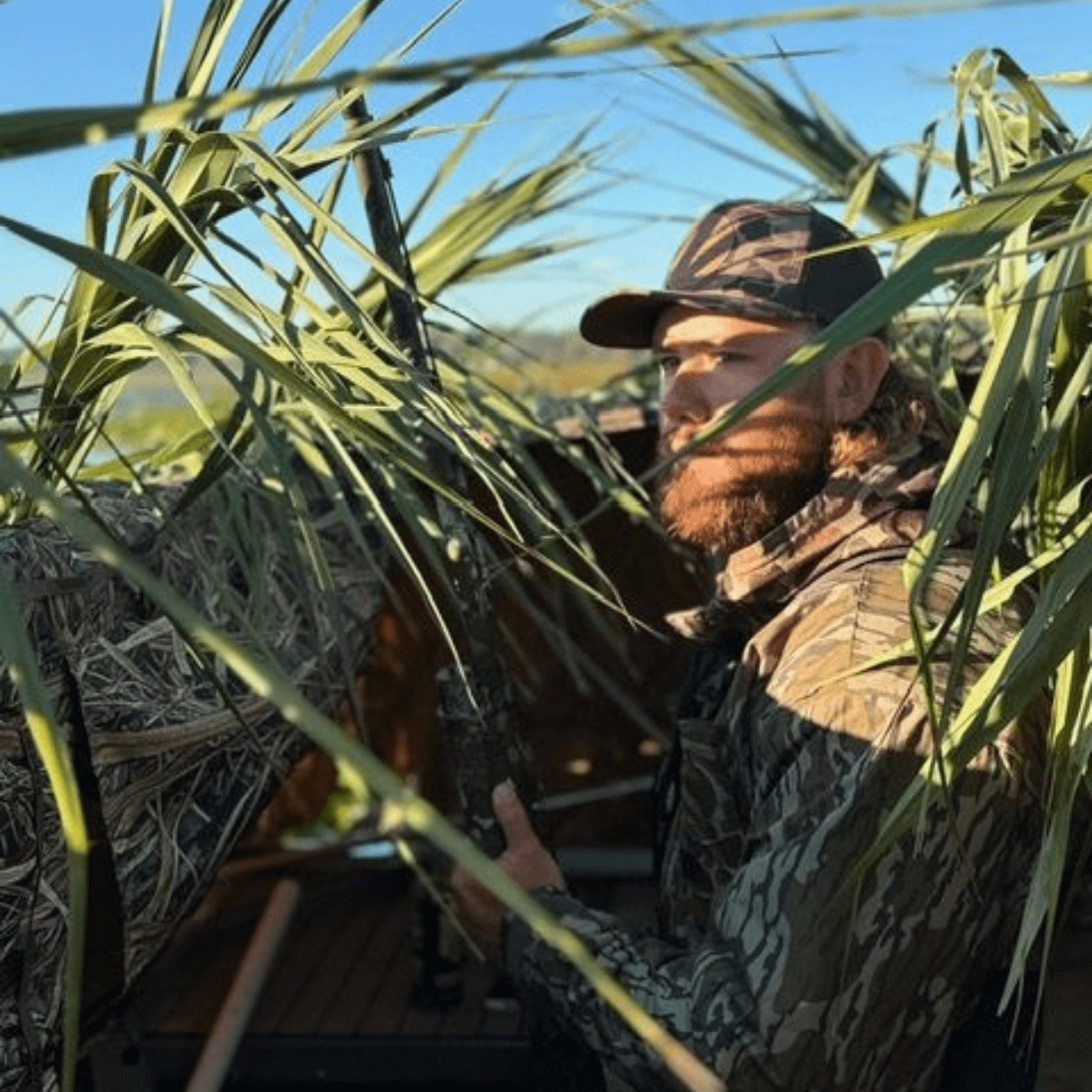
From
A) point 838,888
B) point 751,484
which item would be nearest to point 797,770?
point 838,888

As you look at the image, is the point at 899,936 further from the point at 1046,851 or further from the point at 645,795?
the point at 645,795

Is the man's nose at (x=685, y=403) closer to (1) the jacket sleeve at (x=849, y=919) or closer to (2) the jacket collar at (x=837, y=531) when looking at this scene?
(2) the jacket collar at (x=837, y=531)

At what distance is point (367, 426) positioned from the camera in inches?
53.9

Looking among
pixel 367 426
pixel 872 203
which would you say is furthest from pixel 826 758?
pixel 872 203

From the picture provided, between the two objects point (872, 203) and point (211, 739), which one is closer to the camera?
point (211, 739)

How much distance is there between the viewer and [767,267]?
1913mm

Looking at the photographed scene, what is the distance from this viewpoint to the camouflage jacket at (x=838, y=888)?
143 cm

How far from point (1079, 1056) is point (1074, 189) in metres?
1.07

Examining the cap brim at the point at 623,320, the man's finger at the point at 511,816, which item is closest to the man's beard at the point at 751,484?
the cap brim at the point at 623,320

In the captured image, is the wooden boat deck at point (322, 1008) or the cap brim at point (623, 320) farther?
the wooden boat deck at point (322, 1008)

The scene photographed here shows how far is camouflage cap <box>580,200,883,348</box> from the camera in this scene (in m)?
1.90

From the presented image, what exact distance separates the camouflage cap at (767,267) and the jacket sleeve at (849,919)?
514 mm

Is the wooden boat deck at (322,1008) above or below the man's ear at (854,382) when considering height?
below

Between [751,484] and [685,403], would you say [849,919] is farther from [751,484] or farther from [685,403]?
[685,403]
